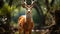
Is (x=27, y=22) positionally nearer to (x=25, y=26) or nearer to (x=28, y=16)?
(x=25, y=26)

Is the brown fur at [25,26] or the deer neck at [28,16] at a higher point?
the deer neck at [28,16]

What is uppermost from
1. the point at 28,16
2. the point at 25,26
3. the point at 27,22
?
the point at 28,16

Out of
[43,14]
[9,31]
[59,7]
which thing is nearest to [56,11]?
[59,7]

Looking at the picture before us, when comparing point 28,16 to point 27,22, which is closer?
point 28,16

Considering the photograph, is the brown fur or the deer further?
the brown fur

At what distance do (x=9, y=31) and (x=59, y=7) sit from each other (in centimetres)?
349

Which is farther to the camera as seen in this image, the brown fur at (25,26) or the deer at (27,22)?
the brown fur at (25,26)

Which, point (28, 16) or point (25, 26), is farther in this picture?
point (25, 26)

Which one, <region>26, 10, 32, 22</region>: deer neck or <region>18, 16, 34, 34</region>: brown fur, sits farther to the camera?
<region>18, 16, 34, 34</region>: brown fur

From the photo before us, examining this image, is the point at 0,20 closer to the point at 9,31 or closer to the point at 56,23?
the point at 9,31

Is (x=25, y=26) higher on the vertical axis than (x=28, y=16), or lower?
lower

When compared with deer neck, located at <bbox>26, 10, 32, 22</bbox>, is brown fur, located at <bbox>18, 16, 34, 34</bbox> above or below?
below

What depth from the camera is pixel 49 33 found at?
40.6ft

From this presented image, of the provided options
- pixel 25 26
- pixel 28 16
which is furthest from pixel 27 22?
pixel 28 16
